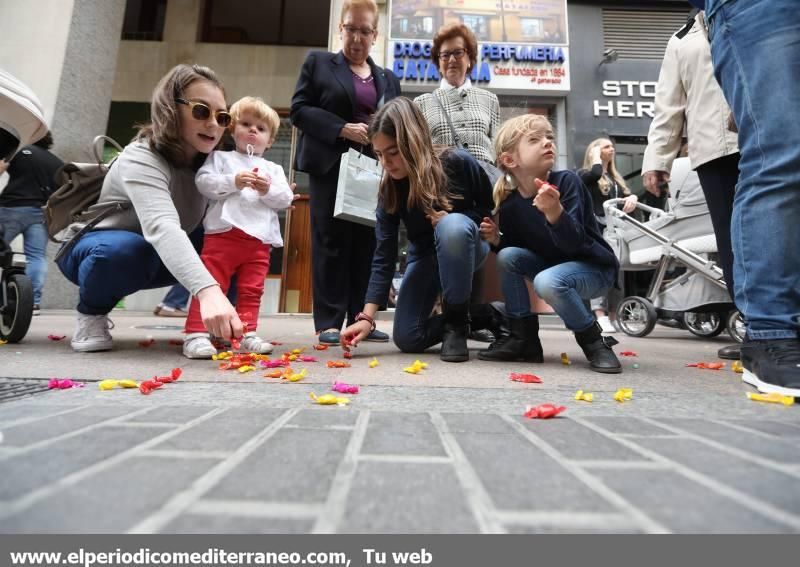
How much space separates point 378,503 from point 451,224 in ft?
5.05

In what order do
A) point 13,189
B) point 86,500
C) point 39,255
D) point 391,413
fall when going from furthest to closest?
point 39,255, point 13,189, point 391,413, point 86,500

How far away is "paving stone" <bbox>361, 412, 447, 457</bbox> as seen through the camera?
2.22 ft

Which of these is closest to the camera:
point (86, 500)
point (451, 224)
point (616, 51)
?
point (86, 500)

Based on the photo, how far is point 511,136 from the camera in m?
1.93

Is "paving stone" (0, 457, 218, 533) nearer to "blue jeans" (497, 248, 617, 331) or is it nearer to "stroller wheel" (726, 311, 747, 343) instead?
"blue jeans" (497, 248, 617, 331)

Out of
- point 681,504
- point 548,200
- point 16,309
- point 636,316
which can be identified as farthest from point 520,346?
point 16,309

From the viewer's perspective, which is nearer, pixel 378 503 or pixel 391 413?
pixel 378 503

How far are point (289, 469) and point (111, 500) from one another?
21 centimetres

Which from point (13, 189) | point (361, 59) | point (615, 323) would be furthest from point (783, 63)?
point (13, 189)

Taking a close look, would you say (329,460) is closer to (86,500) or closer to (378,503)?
(378,503)

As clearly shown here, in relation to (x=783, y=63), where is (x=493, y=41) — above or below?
above

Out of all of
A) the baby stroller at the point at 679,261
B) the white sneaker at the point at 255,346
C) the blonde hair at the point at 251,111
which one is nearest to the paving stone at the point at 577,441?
the white sneaker at the point at 255,346

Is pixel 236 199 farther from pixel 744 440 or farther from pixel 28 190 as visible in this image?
pixel 28 190

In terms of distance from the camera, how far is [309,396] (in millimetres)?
1112
